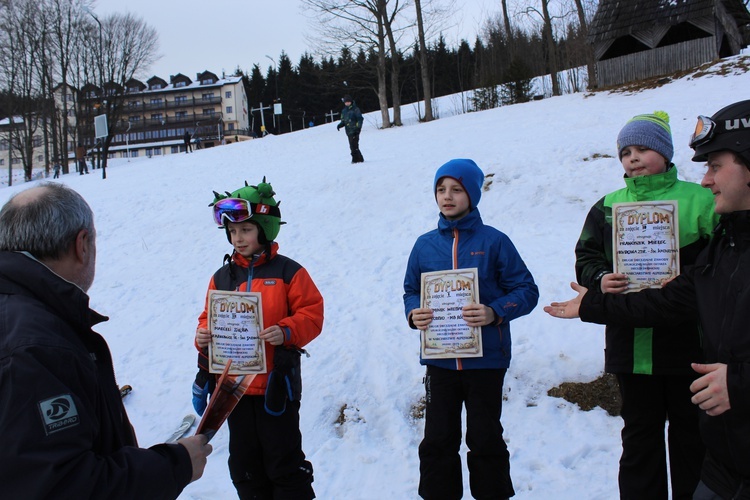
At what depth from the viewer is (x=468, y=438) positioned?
124 inches

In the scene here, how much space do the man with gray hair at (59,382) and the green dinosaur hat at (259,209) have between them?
1.47m

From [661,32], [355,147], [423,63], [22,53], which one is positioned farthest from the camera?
[22,53]

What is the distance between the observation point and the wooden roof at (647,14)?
21438 mm

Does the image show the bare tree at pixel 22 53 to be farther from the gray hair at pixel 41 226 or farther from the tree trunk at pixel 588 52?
the gray hair at pixel 41 226

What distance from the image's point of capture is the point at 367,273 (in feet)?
27.8

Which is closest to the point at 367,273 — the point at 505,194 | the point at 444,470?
the point at 505,194

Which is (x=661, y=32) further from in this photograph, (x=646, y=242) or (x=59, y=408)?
(x=59, y=408)

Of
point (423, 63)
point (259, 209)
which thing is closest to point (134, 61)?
point (423, 63)

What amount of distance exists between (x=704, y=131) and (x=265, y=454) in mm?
2970

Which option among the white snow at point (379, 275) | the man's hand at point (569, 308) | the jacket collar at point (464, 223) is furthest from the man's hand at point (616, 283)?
the white snow at point (379, 275)

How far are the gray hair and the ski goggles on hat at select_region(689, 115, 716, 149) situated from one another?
2.50 m

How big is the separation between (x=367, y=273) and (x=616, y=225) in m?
5.74

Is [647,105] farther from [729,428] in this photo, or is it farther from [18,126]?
[18,126]

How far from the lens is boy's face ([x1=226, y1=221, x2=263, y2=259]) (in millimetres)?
3500
